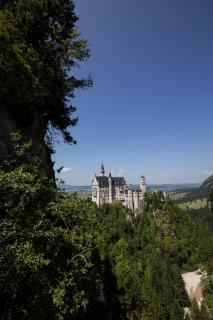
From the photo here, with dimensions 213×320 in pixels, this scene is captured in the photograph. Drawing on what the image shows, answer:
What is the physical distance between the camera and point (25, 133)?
2500 cm

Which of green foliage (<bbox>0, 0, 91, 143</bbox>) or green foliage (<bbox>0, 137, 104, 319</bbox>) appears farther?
green foliage (<bbox>0, 0, 91, 143</bbox>)

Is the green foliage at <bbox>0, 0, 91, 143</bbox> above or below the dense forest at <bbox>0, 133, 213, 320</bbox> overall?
above

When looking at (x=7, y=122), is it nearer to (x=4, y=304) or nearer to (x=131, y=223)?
(x=4, y=304)

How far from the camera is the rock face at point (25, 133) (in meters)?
18.7

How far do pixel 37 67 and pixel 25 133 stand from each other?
20.2 feet

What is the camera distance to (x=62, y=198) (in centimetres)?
1752

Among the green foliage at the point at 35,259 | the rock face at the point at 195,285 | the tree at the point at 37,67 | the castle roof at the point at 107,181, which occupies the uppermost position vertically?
the tree at the point at 37,67

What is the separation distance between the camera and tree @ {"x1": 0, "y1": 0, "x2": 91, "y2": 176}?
19.6 m

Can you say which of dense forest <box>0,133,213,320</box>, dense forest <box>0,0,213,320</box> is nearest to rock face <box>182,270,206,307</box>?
dense forest <box>0,133,213,320</box>

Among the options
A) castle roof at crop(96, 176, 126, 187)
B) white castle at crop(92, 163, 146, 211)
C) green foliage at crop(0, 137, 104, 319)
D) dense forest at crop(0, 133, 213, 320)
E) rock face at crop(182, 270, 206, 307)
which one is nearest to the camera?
green foliage at crop(0, 137, 104, 319)

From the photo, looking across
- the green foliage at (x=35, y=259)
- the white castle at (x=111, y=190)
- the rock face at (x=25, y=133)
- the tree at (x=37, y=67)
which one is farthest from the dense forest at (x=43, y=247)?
the white castle at (x=111, y=190)

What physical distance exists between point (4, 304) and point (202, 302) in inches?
3782

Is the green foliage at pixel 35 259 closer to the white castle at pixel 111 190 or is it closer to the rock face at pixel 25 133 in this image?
the rock face at pixel 25 133

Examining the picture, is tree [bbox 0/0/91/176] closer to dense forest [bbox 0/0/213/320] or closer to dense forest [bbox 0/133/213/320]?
dense forest [bbox 0/0/213/320]
